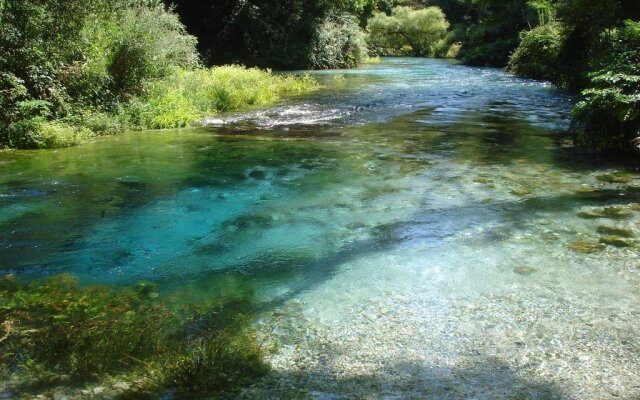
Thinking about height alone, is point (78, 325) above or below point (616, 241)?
below

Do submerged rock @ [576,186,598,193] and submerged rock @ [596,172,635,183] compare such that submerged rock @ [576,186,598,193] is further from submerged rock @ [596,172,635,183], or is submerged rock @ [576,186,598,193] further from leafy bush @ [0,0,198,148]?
leafy bush @ [0,0,198,148]

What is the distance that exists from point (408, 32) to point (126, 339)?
5641 cm

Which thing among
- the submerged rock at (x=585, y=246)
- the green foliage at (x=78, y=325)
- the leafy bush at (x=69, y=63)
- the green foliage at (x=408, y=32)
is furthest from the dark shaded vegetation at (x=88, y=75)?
the green foliage at (x=408, y=32)

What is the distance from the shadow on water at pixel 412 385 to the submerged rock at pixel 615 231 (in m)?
3.55

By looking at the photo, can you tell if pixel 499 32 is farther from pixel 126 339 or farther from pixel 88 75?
pixel 126 339

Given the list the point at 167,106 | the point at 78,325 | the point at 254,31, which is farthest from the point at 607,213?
the point at 254,31

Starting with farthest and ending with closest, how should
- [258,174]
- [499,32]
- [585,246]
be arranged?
[499,32] < [258,174] < [585,246]

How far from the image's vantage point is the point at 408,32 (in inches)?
2217

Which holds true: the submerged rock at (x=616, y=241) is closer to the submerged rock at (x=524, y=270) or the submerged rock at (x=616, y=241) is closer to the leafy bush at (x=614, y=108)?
the submerged rock at (x=524, y=270)

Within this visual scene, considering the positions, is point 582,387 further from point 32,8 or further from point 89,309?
point 32,8

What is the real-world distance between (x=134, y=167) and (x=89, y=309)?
573 centimetres

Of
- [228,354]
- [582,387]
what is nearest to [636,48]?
[582,387]

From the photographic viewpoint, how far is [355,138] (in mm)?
13055

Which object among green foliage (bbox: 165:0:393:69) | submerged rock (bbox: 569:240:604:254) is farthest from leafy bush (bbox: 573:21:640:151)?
green foliage (bbox: 165:0:393:69)
